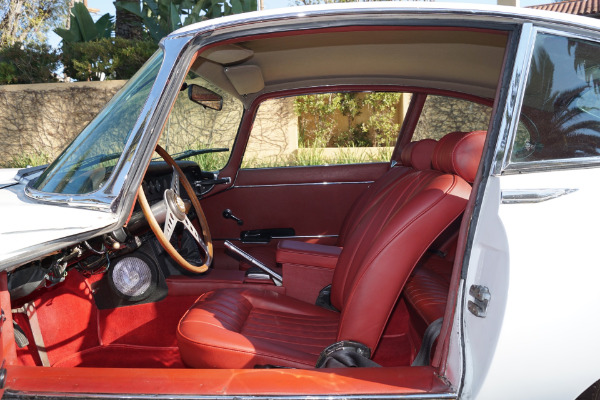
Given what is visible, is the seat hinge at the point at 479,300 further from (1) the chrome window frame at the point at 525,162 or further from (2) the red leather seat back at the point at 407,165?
(2) the red leather seat back at the point at 407,165

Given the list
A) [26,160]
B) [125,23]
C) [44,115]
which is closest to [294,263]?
[26,160]

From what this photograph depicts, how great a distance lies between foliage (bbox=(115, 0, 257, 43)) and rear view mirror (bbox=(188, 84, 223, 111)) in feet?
23.4

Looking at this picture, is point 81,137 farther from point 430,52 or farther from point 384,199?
point 430,52

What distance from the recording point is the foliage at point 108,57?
960 cm

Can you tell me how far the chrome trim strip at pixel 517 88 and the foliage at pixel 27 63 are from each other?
1134 cm

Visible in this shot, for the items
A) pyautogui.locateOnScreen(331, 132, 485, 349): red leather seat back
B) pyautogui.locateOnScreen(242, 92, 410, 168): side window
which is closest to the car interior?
pyautogui.locateOnScreen(331, 132, 485, 349): red leather seat back

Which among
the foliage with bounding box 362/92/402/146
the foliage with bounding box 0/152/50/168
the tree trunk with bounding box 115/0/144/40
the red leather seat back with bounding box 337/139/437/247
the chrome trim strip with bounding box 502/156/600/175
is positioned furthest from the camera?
the tree trunk with bounding box 115/0/144/40

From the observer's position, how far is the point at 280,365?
190cm

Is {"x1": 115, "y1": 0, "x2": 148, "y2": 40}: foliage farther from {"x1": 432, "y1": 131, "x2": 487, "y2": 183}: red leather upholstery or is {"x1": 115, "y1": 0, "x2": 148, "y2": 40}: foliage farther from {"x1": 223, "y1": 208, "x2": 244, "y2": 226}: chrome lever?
{"x1": 432, "y1": 131, "x2": 487, "y2": 183}: red leather upholstery

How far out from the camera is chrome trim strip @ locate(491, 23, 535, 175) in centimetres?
153

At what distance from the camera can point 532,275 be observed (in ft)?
4.51

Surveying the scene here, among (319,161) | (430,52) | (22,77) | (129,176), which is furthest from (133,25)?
(129,176)

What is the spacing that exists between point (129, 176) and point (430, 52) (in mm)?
1709

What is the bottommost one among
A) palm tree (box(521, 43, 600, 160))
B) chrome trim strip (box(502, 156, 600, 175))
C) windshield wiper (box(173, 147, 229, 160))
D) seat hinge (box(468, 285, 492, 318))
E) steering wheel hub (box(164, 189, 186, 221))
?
seat hinge (box(468, 285, 492, 318))
